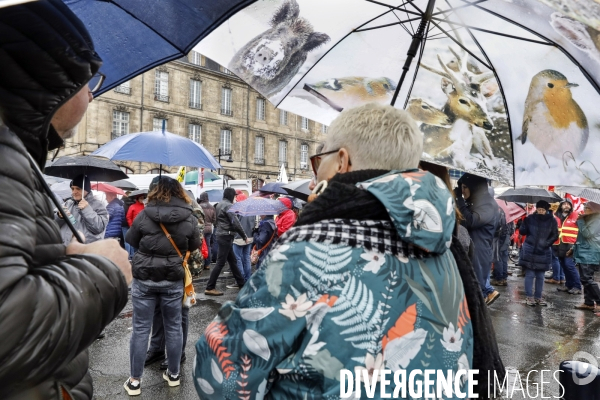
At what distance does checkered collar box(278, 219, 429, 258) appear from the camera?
1217mm

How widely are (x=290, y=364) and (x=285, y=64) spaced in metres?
2.76

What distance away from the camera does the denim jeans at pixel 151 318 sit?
156 inches

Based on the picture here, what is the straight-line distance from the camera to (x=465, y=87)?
133 inches

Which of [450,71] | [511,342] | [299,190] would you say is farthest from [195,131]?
[450,71]

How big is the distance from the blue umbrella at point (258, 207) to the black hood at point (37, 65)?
21.6ft

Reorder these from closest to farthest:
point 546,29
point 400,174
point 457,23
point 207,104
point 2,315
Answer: point 2,315 → point 400,174 → point 546,29 → point 457,23 → point 207,104

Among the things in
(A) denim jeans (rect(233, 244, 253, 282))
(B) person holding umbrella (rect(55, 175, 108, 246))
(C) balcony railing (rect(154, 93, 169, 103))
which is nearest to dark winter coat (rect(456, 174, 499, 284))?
(B) person holding umbrella (rect(55, 175, 108, 246))

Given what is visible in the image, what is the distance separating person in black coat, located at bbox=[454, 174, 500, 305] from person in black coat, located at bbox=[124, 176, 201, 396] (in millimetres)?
3151

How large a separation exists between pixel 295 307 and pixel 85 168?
683cm

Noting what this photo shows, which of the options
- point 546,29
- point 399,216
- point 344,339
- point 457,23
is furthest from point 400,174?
point 457,23

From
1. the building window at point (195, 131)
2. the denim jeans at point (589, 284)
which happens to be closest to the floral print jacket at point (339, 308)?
the denim jeans at point (589, 284)

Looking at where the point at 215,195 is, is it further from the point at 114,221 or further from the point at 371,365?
the point at 371,365

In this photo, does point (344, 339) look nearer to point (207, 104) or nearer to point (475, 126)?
point (475, 126)

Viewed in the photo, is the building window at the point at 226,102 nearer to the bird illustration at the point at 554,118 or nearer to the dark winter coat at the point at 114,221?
the dark winter coat at the point at 114,221
